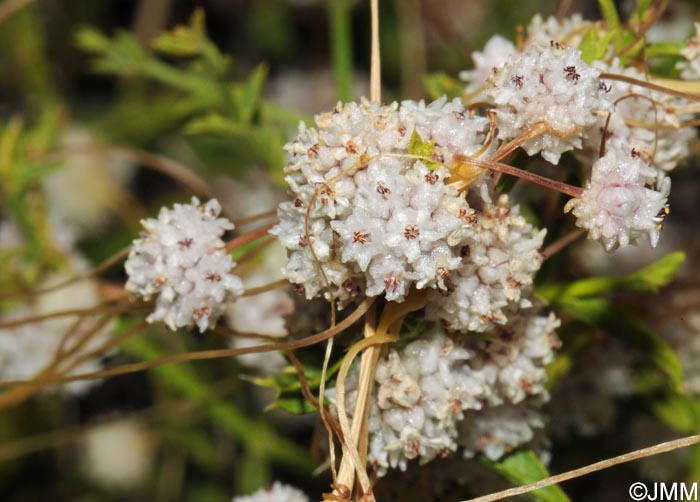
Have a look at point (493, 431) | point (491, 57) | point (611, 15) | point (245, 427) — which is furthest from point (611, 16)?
point (245, 427)

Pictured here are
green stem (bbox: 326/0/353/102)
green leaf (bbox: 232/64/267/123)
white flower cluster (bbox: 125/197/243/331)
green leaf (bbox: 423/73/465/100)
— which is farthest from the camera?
green stem (bbox: 326/0/353/102)

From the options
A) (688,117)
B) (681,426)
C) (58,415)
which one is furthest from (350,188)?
(58,415)

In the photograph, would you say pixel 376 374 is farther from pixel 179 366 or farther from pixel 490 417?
pixel 179 366

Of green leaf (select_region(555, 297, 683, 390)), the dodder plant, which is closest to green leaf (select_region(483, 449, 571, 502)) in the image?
the dodder plant

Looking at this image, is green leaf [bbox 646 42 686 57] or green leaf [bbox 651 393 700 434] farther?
green leaf [bbox 651 393 700 434]

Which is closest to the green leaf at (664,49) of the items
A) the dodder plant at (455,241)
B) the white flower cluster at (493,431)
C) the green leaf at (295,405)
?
the dodder plant at (455,241)

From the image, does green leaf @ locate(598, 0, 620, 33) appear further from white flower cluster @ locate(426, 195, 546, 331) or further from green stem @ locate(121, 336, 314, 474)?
green stem @ locate(121, 336, 314, 474)

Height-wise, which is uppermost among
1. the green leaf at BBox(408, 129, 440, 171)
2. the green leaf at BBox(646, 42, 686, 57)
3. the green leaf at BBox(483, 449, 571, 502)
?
the green leaf at BBox(646, 42, 686, 57)

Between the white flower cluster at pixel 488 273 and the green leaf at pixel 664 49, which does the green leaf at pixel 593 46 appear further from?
the white flower cluster at pixel 488 273
